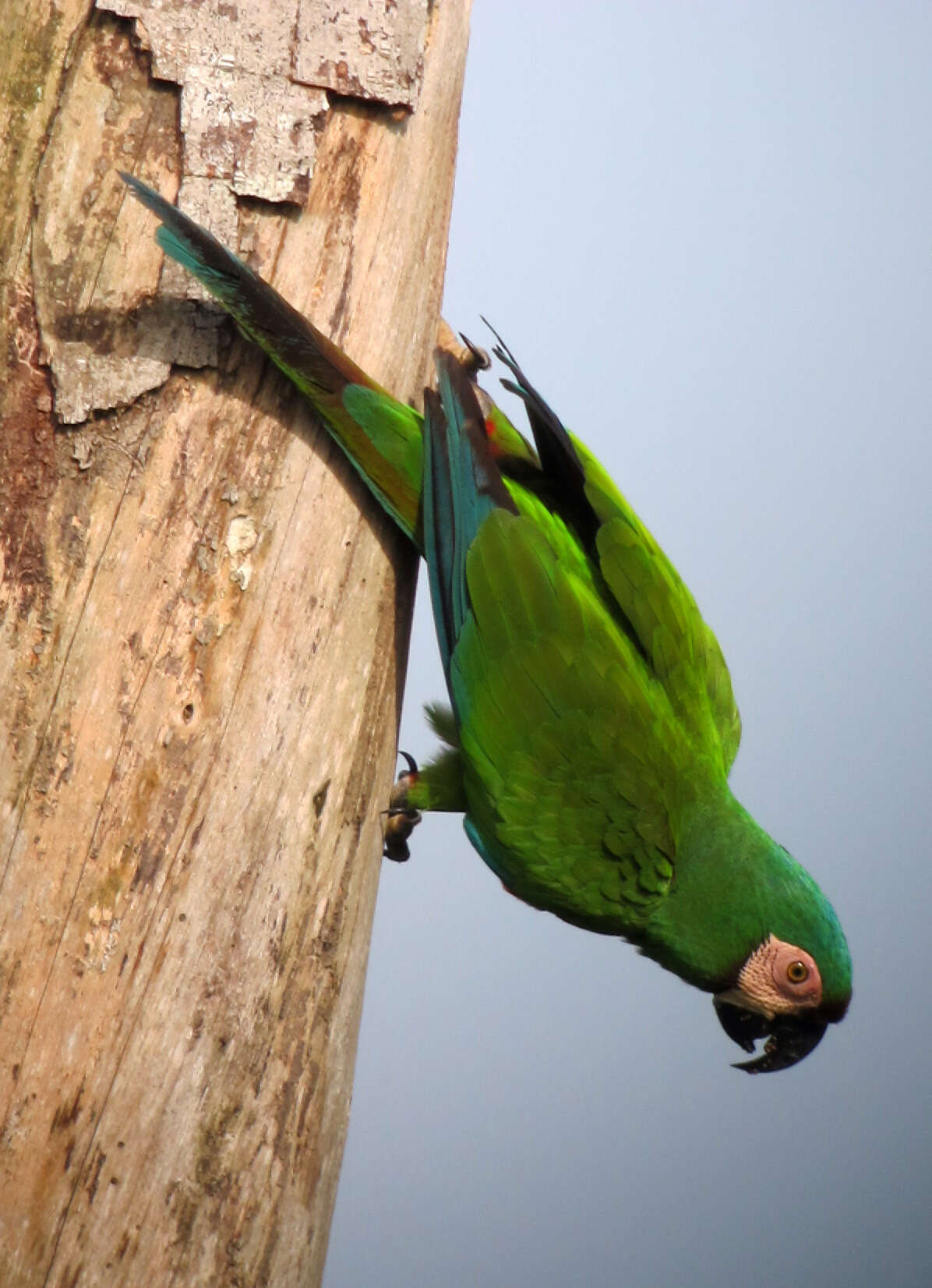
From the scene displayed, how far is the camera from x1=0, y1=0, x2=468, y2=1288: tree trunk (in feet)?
3.55

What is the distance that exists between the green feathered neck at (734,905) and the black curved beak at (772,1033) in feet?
0.23

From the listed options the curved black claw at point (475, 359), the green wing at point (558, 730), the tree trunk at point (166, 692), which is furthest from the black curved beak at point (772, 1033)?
the curved black claw at point (475, 359)

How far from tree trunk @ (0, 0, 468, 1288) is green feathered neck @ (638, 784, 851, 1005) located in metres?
0.52

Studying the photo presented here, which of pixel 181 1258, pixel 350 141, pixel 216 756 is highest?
pixel 350 141

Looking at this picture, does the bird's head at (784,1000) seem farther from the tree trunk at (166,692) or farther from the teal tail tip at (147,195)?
the teal tail tip at (147,195)

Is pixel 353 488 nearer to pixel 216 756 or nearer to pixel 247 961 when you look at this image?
pixel 216 756

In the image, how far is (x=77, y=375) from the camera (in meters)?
1.14

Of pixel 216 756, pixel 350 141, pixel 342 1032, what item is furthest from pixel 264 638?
pixel 350 141

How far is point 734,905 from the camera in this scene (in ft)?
5.15

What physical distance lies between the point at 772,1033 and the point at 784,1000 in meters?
0.11

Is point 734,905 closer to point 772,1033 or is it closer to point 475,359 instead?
point 772,1033

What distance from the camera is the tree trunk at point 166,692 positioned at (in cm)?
108

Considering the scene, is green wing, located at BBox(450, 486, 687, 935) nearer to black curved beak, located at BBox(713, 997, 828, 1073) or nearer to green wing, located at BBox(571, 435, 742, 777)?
green wing, located at BBox(571, 435, 742, 777)

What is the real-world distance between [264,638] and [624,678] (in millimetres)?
542
